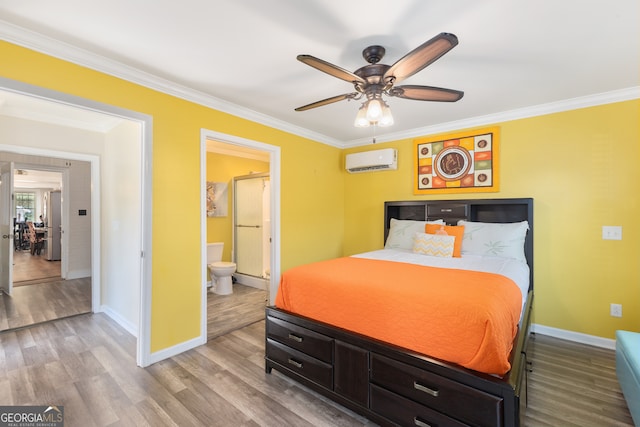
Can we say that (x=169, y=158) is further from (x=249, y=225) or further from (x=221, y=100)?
(x=249, y=225)

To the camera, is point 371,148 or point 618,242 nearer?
point 618,242

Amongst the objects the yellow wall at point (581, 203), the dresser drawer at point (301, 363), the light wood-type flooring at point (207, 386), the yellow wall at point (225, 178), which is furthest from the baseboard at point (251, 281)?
the yellow wall at point (581, 203)

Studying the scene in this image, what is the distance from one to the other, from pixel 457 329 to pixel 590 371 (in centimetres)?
181

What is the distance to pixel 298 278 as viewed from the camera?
7.14 ft

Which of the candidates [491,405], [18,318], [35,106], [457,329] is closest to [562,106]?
[457,329]

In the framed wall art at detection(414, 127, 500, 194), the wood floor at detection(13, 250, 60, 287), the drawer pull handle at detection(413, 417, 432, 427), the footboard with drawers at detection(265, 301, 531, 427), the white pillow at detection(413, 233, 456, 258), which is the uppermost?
the framed wall art at detection(414, 127, 500, 194)

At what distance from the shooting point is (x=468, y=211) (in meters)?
3.38

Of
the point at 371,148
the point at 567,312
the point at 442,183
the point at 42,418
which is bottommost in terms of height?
the point at 42,418

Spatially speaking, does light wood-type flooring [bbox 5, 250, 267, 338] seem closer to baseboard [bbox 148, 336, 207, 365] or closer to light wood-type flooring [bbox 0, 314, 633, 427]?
baseboard [bbox 148, 336, 207, 365]

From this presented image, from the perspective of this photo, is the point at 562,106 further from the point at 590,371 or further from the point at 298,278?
the point at 298,278

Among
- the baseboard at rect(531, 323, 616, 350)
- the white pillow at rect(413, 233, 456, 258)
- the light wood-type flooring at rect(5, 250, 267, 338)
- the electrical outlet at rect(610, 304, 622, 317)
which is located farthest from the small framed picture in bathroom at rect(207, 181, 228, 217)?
the electrical outlet at rect(610, 304, 622, 317)

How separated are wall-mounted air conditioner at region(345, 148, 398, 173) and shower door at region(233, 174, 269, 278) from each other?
55.8 inches

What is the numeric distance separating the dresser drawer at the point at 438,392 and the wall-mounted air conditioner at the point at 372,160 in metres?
2.83

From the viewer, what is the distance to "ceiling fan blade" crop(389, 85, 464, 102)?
191 cm
